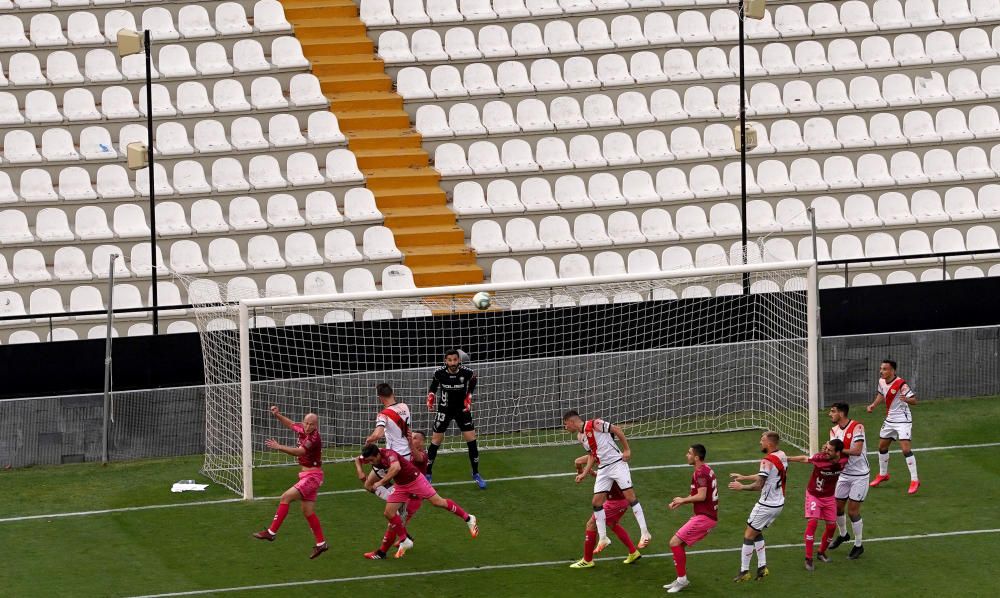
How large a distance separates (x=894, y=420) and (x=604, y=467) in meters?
4.69

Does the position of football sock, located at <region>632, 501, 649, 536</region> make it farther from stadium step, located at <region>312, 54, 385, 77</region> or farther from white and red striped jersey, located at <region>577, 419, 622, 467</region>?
stadium step, located at <region>312, 54, 385, 77</region>

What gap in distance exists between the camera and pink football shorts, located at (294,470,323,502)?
58.3ft

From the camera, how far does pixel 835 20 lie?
1214 inches

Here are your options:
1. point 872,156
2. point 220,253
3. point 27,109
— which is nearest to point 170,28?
point 27,109

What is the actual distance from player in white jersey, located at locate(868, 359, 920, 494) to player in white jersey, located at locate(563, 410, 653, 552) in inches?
163

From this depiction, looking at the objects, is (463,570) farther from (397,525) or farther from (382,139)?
(382,139)

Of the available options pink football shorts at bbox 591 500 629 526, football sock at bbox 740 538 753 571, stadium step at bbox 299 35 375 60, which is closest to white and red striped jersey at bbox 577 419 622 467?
pink football shorts at bbox 591 500 629 526

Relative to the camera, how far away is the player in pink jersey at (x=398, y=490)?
57.5ft

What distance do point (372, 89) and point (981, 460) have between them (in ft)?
42.6

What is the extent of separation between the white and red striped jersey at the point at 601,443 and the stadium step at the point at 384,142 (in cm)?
869

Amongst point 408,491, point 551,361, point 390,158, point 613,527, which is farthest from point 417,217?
point 613,527

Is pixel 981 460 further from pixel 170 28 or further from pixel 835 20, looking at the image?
pixel 170 28

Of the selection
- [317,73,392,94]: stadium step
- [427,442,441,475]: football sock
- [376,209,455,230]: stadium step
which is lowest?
[427,442,441,475]: football sock

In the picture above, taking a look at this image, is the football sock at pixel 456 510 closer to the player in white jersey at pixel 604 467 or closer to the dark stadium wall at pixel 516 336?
the player in white jersey at pixel 604 467
